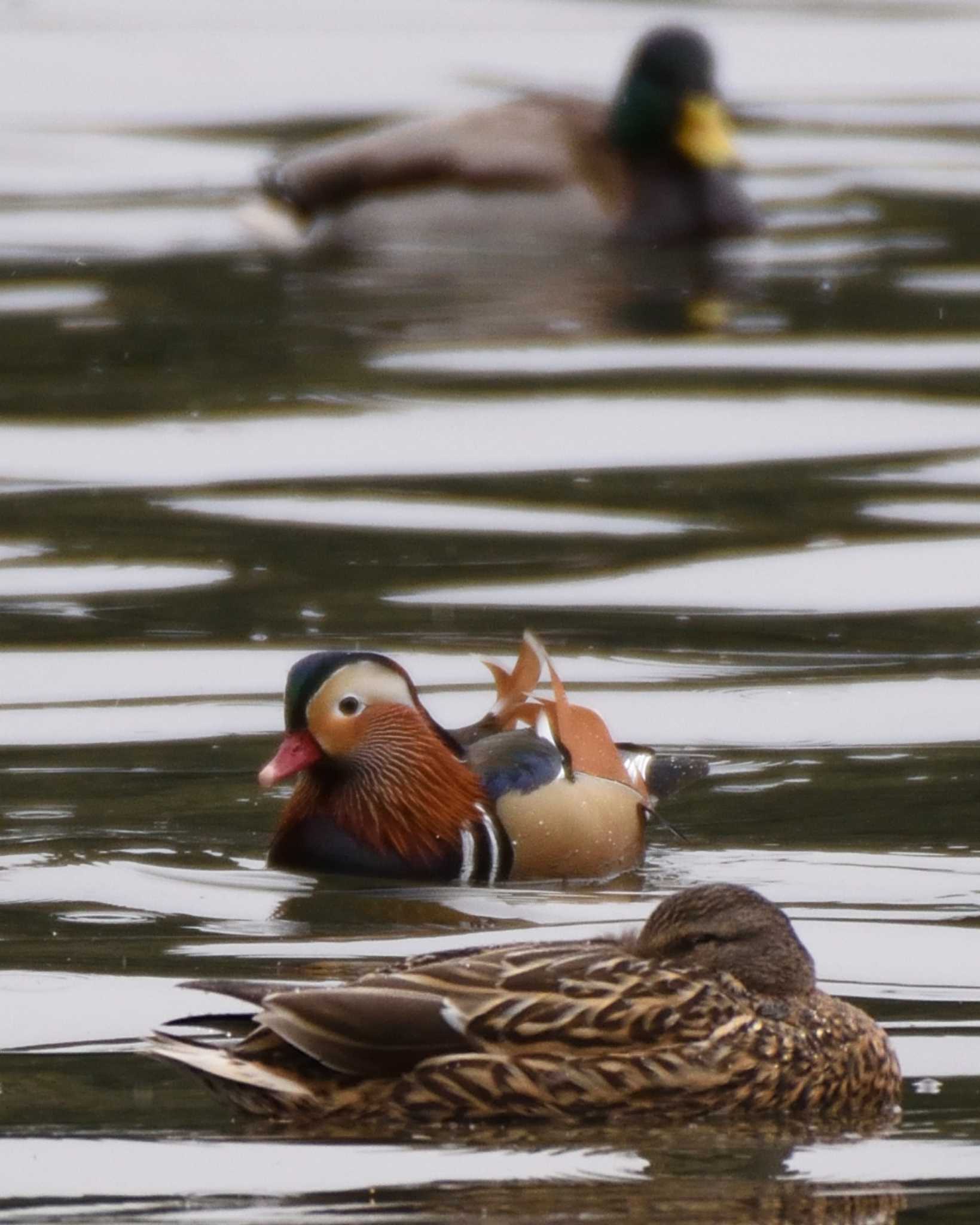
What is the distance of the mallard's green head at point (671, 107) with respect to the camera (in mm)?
18219

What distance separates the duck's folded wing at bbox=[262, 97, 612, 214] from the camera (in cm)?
1800

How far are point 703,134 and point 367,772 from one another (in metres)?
10.6

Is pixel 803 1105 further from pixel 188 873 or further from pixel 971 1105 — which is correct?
pixel 188 873

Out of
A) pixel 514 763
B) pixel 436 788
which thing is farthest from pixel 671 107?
pixel 436 788

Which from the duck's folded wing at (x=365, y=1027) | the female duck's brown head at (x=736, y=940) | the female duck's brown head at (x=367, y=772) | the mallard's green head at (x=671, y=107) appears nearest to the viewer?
the duck's folded wing at (x=365, y=1027)

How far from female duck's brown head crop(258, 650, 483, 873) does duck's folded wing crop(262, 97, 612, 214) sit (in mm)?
9971

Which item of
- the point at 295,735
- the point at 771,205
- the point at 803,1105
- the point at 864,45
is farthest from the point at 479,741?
the point at 864,45

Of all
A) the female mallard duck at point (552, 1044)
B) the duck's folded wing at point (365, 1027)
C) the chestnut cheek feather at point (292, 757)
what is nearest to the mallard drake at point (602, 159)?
the chestnut cheek feather at point (292, 757)

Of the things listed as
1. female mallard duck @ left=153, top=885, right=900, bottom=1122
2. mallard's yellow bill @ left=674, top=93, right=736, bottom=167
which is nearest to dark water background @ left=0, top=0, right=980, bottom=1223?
female mallard duck @ left=153, top=885, right=900, bottom=1122

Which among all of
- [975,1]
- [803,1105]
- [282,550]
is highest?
[975,1]

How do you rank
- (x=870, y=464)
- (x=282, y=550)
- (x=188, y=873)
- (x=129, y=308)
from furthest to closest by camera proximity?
(x=129, y=308)
(x=870, y=464)
(x=282, y=550)
(x=188, y=873)

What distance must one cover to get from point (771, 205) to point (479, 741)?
451 inches

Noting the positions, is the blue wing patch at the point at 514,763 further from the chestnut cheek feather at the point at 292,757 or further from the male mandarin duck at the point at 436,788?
the chestnut cheek feather at the point at 292,757

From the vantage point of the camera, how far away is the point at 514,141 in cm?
1825
